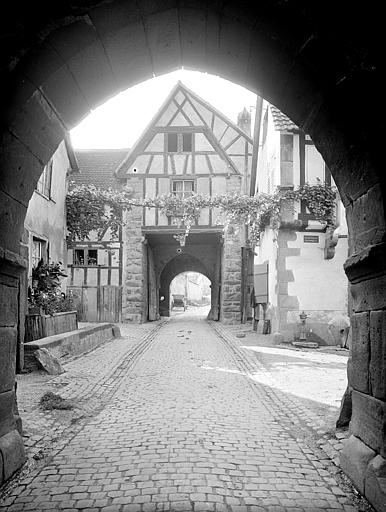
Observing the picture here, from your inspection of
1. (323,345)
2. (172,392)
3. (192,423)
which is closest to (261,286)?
(323,345)

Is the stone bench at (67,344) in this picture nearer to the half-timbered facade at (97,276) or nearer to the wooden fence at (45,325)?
the wooden fence at (45,325)

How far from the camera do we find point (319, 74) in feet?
10.4

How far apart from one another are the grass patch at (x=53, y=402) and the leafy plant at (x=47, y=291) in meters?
3.94

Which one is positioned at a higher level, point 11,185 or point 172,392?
point 11,185

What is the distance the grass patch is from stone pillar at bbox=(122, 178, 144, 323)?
12.1 meters

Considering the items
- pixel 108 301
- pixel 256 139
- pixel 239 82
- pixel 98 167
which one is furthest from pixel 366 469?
pixel 98 167

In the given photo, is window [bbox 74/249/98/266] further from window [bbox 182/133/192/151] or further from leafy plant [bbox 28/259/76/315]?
leafy plant [bbox 28/259/76/315]

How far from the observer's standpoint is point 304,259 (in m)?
11.6

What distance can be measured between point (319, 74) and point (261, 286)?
1085 cm

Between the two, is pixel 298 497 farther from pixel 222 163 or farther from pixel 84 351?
pixel 222 163

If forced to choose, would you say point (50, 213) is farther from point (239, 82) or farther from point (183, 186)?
point (239, 82)

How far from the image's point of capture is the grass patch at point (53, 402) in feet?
16.9

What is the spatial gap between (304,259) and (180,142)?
818 centimetres

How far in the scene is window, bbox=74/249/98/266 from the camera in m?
17.6
